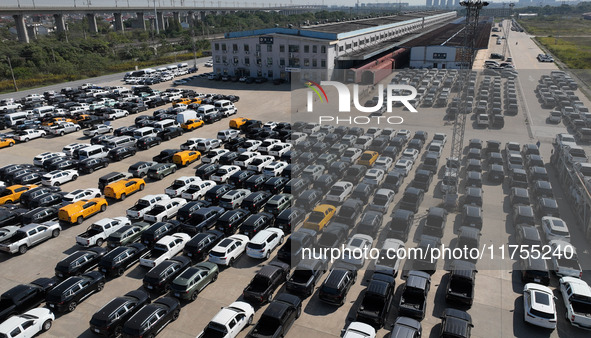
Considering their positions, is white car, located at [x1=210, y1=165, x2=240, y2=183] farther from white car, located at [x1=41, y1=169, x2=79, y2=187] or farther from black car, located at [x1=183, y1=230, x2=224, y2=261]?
white car, located at [x1=41, y1=169, x2=79, y2=187]

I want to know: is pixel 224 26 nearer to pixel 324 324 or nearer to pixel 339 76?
pixel 339 76

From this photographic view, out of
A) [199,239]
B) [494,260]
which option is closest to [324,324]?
[199,239]

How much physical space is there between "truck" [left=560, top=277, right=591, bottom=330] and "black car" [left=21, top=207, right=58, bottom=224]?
95.6ft

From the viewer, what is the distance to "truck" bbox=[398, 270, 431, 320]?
16734 mm

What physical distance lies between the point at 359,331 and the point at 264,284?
5.02 m

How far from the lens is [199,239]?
21.7 meters

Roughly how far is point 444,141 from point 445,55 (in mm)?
48206

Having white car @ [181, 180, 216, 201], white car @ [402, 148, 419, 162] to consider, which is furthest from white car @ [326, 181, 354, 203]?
white car @ [181, 180, 216, 201]

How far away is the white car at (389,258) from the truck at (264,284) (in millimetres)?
4735

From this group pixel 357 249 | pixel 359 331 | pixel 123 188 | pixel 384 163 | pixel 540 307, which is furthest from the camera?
pixel 384 163

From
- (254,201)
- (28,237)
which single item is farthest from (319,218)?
(28,237)

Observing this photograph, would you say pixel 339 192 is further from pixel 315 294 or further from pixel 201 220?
pixel 315 294

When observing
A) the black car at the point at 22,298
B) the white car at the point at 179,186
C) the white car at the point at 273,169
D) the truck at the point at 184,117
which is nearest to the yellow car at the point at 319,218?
the white car at the point at 273,169

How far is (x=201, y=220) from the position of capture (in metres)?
24.2
